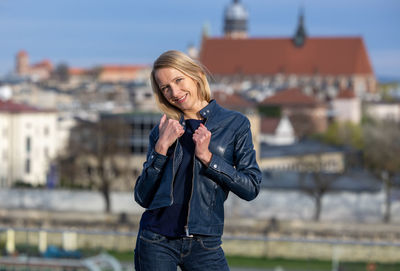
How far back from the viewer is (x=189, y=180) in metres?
3.48

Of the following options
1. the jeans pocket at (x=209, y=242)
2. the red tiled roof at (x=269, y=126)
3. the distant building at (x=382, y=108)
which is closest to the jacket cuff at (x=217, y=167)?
the jeans pocket at (x=209, y=242)

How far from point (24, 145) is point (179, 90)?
4808 centimetres

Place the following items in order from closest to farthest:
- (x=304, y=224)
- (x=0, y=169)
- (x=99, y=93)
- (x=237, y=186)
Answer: (x=237, y=186), (x=304, y=224), (x=0, y=169), (x=99, y=93)

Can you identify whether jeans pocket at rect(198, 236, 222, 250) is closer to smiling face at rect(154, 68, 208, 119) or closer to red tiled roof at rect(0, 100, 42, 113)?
smiling face at rect(154, 68, 208, 119)

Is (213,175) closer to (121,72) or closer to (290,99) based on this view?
(290,99)

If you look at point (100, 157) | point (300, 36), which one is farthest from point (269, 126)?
point (300, 36)

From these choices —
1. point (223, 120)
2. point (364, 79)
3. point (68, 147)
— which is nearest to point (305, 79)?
point (364, 79)

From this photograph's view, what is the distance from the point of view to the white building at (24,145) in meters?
49.2

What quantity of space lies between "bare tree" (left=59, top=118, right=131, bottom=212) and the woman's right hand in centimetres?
3860

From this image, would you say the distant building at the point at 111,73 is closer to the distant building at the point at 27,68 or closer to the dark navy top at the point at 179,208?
the distant building at the point at 27,68

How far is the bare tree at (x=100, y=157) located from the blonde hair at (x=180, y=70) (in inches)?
1513

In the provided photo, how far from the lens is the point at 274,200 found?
1711 inches

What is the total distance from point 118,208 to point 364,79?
9861 centimetres

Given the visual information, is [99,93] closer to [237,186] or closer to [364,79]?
[364,79]
